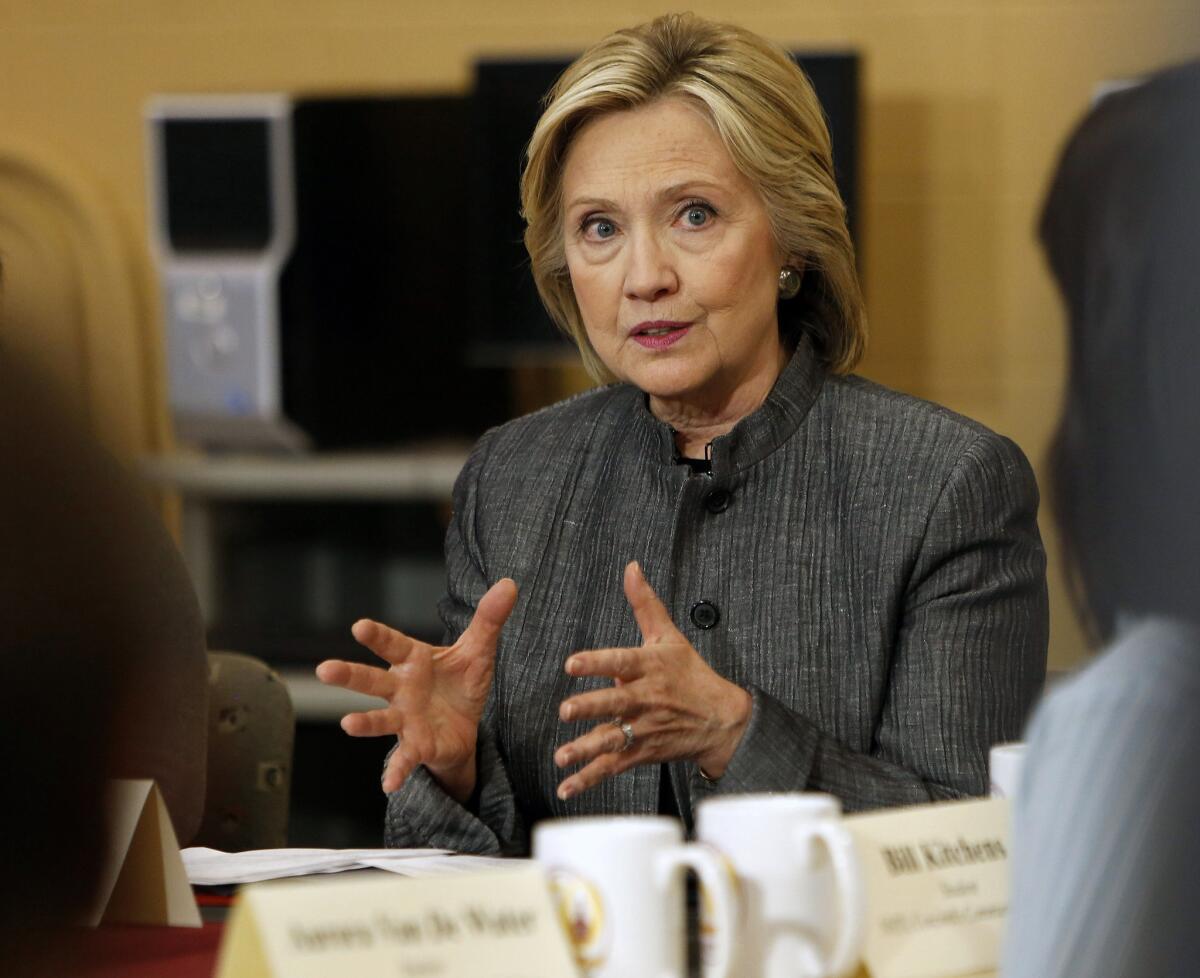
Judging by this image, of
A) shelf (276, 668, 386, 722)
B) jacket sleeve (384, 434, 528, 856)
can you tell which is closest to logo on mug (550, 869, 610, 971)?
jacket sleeve (384, 434, 528, 856)

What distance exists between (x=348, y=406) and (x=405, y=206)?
438 mm

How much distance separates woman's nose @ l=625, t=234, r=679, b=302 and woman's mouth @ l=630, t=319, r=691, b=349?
1.0 inches

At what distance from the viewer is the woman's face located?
1527 millimetres

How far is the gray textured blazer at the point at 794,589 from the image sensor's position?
1331 millimetres

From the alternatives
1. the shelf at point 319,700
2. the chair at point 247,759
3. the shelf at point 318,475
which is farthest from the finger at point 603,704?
the shelf at point 318,475

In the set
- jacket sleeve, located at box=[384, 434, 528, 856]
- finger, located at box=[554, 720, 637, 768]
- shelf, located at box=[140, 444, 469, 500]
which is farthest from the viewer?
shelf, located at box=[140, 444, 469, 500]

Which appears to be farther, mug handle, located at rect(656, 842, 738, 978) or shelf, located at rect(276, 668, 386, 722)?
shelf, located at rect(276, 668, 386, 722)

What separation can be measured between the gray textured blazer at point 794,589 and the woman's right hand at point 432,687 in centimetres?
8

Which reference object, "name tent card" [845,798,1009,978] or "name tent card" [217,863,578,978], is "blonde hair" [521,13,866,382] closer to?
"name tent card" [845,798,1009,978]

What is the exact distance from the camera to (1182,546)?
→ 0.90ft

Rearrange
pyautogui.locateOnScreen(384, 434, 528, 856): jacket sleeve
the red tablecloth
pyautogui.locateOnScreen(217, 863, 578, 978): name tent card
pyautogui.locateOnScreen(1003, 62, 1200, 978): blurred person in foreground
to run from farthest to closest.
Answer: pyautogui.locateOnScreen(384, 434, 528, 856): jacket sleeve, the red tablecloth, pyautogui.locateOnScreen(217, 863, 578, 978): name tent card, pyautogui.locateOnScreen(1003, 62, 1200, 978): blurred person in foreground

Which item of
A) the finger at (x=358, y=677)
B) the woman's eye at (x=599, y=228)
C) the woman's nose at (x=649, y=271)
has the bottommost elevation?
the finger at (x=358, y=677)

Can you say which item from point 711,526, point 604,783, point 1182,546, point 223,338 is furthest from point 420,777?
point 223,338

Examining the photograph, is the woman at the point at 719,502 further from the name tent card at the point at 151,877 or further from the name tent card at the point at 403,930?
the name tent card at the point at 403,930
